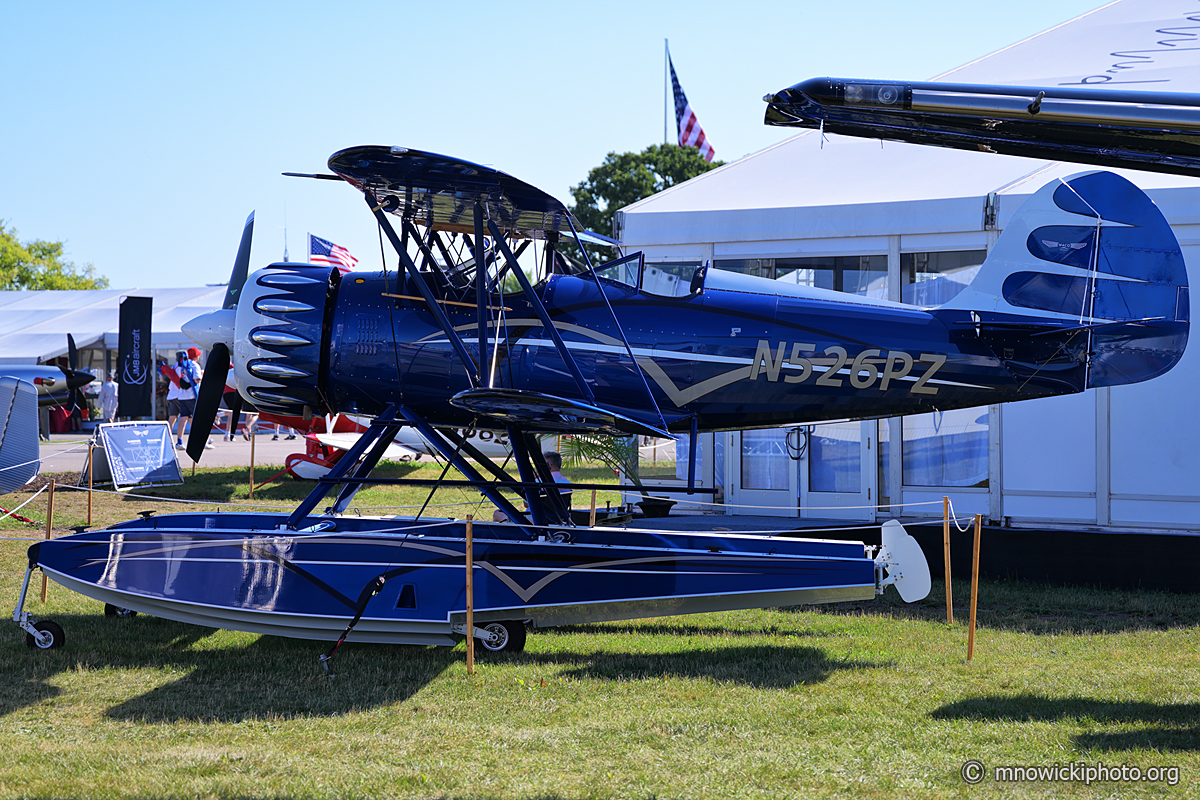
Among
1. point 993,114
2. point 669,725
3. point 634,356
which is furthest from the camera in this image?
point 634,356

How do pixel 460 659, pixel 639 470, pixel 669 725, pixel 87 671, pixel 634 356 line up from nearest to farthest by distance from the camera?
1. pixel 669 725
2. pixel 87 671
3. pixel 460 659
4. pixel 634 356
5. pixel 639 470

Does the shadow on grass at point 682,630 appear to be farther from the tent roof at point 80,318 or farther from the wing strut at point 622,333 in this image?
the tent roof at point 80,318

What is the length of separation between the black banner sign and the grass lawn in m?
9.81

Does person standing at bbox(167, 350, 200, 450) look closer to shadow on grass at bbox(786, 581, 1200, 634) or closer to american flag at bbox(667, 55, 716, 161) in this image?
shadow on grass at bbox(786, 581, 1200, 634)

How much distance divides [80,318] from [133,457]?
20.6 m

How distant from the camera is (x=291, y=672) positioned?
571cm

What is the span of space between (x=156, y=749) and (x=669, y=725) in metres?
2.50

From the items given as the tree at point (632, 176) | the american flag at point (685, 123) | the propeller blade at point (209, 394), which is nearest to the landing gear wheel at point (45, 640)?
the propeller blade at point (209, 394)

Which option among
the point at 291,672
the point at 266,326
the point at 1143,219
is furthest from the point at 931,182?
the point at 291,672

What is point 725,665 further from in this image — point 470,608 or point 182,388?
point 182,388

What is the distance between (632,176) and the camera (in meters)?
47.4

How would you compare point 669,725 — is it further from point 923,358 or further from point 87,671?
point 87,671

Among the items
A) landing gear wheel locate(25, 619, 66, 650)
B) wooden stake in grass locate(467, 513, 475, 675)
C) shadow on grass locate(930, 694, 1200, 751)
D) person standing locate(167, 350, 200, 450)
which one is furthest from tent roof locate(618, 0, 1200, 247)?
person standing locate(167, 350, 200, 450)

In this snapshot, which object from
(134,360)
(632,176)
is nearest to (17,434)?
(134,360)
